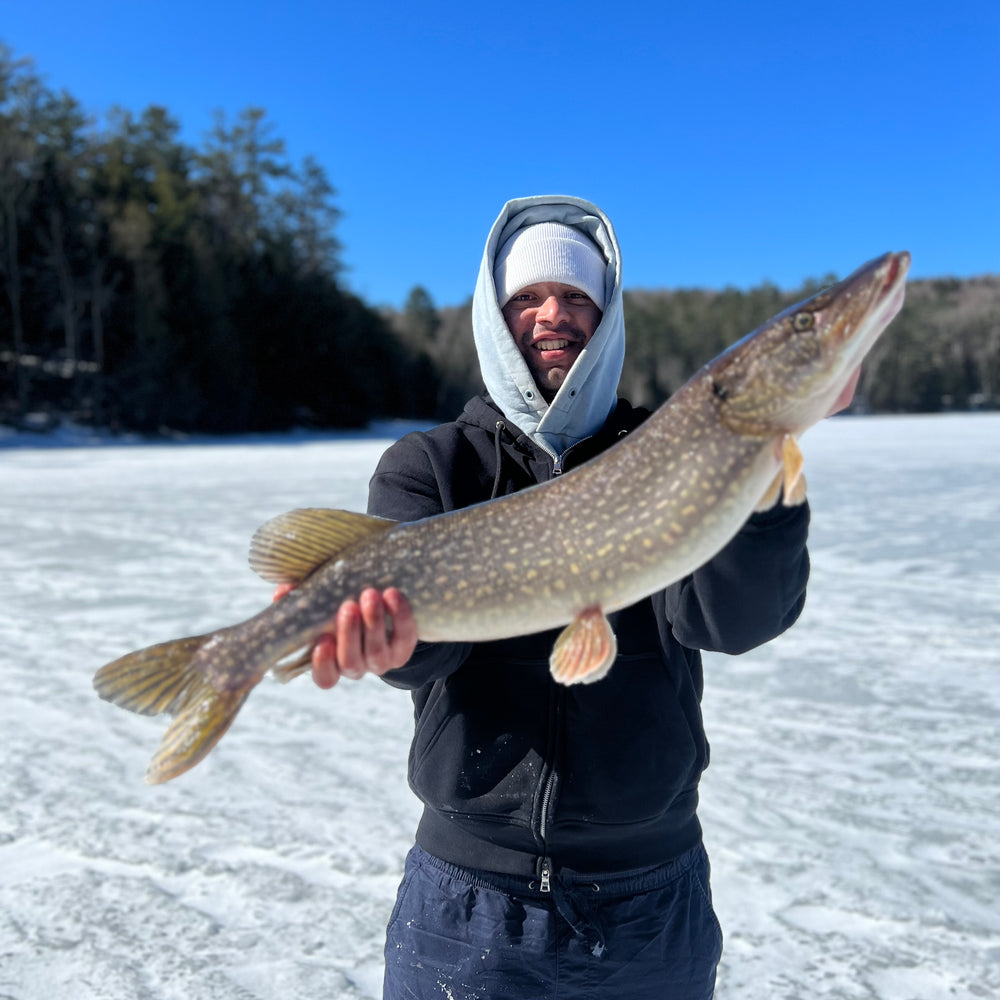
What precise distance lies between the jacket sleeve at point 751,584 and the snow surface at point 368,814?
1348 millimetres

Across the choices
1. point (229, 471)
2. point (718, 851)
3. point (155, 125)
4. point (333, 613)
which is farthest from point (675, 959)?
point (155, 125)

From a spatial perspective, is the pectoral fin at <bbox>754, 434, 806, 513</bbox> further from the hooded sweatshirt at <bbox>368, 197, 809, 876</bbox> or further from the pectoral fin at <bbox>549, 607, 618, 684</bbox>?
the pectoral fin at <bbox>549, 607, 618, 684</bbox>

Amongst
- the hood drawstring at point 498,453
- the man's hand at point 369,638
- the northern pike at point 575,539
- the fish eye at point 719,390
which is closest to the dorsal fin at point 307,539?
the northern pike at point 575,539

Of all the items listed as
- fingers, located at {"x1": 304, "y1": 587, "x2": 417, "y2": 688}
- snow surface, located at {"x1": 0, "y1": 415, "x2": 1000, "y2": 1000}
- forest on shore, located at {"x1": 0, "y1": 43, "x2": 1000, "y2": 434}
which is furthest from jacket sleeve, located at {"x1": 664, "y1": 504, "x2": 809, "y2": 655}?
forest on shore, located at {"x1": 0, "y1": 43, "x2": 1000, "y2": 434}

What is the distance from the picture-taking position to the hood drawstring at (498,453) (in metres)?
2.07

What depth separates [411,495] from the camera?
6.65 feet

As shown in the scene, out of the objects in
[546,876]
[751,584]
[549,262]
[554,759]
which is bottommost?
[546,876]

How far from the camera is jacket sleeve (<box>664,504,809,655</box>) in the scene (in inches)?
68.2

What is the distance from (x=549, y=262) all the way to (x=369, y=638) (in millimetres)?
1064

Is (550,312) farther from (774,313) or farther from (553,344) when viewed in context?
(774,313)

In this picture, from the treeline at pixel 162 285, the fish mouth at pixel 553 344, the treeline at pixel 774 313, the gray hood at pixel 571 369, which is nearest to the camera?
the gray hood at pixel 571 369

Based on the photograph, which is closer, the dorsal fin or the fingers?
the fingers

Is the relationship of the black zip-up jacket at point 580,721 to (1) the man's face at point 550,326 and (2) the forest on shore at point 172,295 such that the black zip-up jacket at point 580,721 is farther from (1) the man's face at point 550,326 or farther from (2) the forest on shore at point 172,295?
(2) the forest on shore at point 172,295

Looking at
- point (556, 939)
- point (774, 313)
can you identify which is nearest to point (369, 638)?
point (556, 939)
